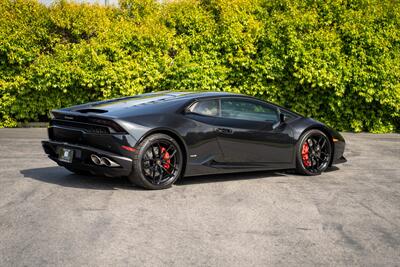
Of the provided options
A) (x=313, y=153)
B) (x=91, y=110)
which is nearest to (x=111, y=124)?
(x=91, y=110)

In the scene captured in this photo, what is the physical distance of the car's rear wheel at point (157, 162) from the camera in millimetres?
7738

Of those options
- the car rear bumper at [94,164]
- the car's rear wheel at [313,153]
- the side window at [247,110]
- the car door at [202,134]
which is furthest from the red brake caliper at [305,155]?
the car rear bumper at [94,164]

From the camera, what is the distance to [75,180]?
27.8ft

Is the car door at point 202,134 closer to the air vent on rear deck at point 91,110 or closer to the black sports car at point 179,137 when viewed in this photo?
the black sports car at point 179,137

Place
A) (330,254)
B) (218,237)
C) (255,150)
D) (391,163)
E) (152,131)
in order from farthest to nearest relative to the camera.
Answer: (391,163)
(255,150)
(152,131)
(218,237)
(330,254)

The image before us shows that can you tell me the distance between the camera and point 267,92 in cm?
1558

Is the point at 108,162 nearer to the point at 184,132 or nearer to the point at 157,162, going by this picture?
the point at 157,162

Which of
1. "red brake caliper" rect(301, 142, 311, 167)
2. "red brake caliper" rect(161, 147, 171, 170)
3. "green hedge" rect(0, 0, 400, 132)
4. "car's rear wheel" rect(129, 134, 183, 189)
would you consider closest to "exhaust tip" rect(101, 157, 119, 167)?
"car's rear wheel" rect(129, 134, 183, 189)

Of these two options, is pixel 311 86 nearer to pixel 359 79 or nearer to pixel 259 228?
pixel 359 79

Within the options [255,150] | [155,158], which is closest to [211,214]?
[155,158]

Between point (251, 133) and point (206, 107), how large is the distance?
2.39ft

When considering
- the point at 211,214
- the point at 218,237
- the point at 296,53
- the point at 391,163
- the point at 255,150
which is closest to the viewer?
the point at 218,237

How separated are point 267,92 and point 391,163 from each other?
5.20 metres

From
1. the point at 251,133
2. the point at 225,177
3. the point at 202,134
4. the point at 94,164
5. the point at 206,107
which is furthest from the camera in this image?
the point at 225,177
